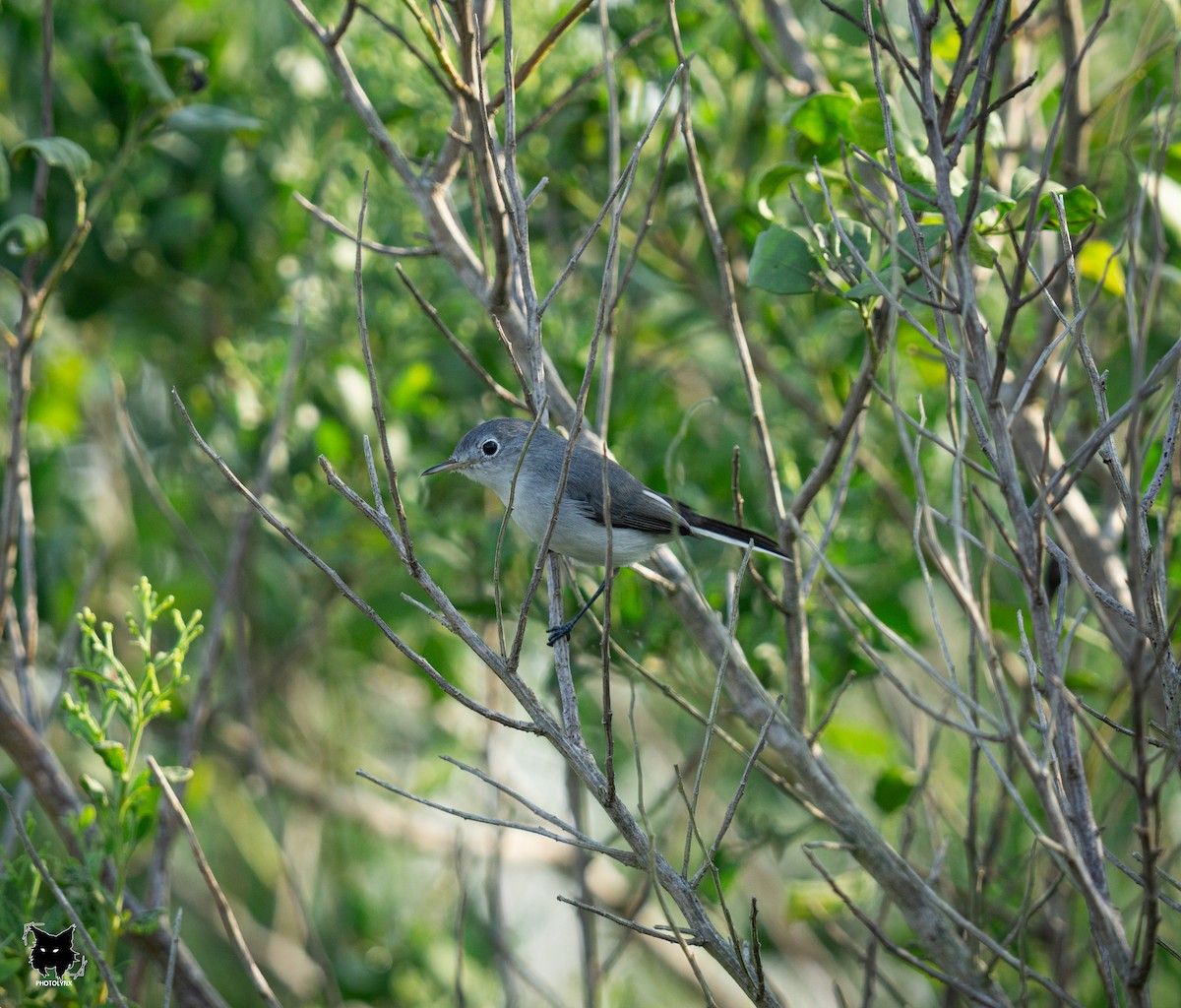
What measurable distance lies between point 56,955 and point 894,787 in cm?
217

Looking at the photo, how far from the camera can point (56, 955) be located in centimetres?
218

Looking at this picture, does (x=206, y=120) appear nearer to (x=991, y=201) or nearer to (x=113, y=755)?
(x=113, y=755)

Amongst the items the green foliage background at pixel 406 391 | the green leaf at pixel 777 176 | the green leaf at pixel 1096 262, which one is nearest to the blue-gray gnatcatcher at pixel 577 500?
the green foliage background at pixel 406 391

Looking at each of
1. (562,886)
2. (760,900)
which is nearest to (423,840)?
(562,886)

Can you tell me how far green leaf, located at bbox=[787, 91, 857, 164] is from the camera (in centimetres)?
236

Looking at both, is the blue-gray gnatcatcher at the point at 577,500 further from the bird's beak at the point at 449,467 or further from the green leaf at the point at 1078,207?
the green leaf at the point at 1078,207

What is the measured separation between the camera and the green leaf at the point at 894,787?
10.6ft

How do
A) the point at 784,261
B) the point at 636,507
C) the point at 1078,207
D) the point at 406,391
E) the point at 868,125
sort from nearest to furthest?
1. the point at 1078,207
2. the point at 784,261
3. the point at 868,125
4. the point at 636,507
5. the point at 406,391

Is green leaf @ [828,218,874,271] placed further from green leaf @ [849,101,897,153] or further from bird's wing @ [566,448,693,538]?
bird's wing @ [566,448,693,538]

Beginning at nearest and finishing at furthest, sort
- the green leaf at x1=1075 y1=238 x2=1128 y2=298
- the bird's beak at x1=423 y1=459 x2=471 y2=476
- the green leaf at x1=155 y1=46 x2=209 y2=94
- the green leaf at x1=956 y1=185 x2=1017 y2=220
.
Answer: the green leaf at x1=956 y1=185 x2=1017 y2=220 < the green leaf at x1=155 y1=46 x2=209 y2=94 < the green leaf at x1=1075 y1=238 x2=1128 y2=298 < the bird's beak at x1=423 y1=459 x2=471 y2=476

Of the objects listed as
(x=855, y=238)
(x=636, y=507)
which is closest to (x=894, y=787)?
(x=636, y=507)

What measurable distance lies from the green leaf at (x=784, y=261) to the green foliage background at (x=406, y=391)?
540 millimetres

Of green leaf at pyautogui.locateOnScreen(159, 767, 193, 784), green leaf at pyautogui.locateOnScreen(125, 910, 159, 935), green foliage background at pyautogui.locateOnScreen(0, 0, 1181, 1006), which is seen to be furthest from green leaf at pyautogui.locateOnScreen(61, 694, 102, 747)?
green foliage background at pyautogui.locateOnScreen(0, 0, 1181, 1006)

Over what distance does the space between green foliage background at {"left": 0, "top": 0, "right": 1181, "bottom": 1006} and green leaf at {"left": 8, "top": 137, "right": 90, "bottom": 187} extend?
50 cm
